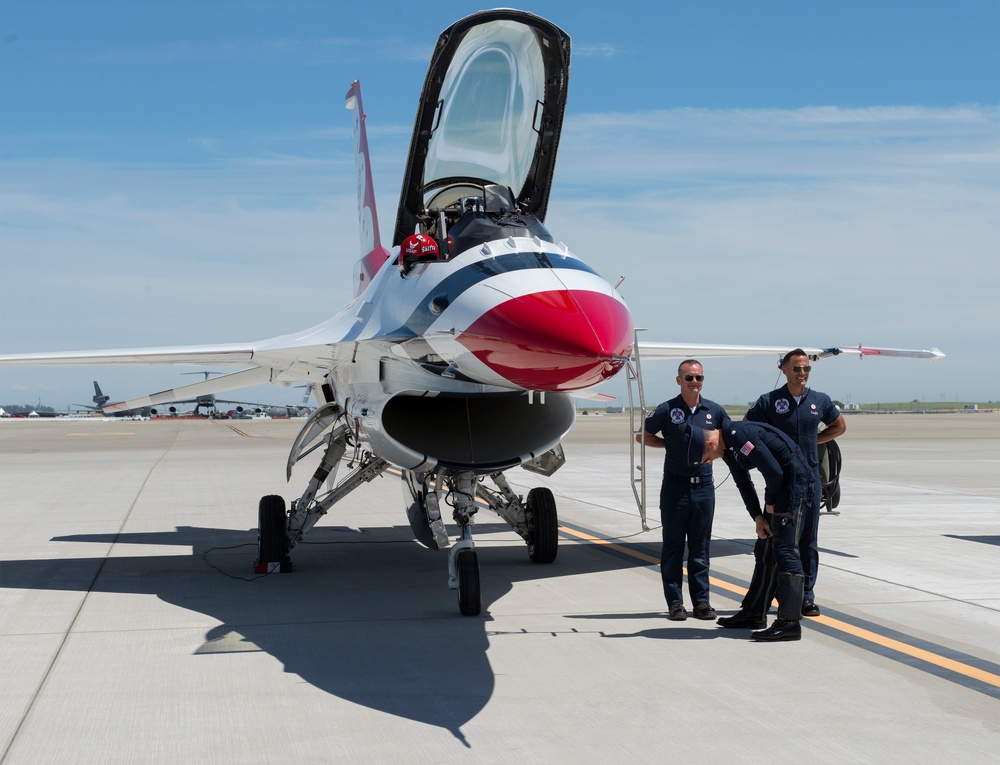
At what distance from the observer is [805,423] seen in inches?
276

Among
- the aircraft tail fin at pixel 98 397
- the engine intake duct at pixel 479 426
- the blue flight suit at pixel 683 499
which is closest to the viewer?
the blue flight suit at pixel 683 499

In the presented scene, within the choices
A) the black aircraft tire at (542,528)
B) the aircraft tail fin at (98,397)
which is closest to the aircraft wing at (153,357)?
the black aircraft tire at (542,528)

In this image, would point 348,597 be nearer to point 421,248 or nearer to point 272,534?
point 272,534

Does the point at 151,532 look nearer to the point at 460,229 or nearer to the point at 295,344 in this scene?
the point at 295,344

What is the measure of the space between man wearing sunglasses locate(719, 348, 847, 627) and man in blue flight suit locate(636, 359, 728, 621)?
325mm

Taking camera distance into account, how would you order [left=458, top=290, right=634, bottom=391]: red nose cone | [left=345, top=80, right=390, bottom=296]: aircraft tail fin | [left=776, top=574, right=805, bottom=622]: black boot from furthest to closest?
[left=345, top=80, right=390, bottom=296]: aircraft tail fin → [left=776, top=574, right=805, bottom=622]: black boot → [left=458, top=290, right=634, bottom=391]: red nose cone

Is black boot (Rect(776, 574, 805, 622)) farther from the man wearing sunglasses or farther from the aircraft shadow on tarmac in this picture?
the aircraft shadow on tarmac

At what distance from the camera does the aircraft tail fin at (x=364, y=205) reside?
11.0 m

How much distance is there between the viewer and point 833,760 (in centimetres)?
417

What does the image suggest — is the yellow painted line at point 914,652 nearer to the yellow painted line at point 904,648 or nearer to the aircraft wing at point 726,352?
the yellow painted line at point 904,648

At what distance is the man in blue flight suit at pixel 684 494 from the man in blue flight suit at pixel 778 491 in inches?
12.8

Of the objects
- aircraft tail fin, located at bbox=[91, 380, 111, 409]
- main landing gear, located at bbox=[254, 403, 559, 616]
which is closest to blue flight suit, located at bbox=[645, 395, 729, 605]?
main landing gear, located at bbox=[254, 403, 559, 616]

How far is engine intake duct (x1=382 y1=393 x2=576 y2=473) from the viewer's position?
766 cm

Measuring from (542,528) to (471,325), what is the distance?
12.9 feet
